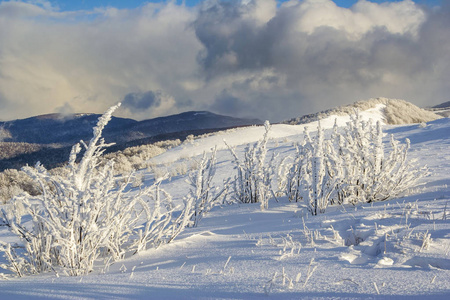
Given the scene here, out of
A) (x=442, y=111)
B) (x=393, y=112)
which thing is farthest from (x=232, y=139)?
(x=442, y=111)

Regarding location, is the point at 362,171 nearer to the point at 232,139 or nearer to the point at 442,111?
the point at 232,139

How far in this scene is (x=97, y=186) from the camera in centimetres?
254

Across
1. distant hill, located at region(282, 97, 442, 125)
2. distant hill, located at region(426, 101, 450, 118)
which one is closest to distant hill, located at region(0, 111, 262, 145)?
distant hill, located at region(426, 101, 450, 118)

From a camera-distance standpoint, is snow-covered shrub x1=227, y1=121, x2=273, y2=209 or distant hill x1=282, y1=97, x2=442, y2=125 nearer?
snow-covered shrub x1=227, y1=121, x2=273, y2=209

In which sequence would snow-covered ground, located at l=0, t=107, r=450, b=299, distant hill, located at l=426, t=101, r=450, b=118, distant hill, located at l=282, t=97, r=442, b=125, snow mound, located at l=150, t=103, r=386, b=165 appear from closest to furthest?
snow-covered ground, located at l=0, t=107, r=450, b=299 → snow mound, located at l=150, t=103, r=386, b=165 → distant hill, located at l=282, t=97, r=442, b=125 → distant hill, located at l=426, t=101, r=450, b=118

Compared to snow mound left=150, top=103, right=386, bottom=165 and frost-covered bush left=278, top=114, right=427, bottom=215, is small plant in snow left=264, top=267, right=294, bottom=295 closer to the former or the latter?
frost-covered bush left=278, top=114, right=427, bottom=215

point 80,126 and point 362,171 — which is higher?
point 80,126

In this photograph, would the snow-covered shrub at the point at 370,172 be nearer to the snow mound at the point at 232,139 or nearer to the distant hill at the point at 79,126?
the snow mound at the point at 232,139

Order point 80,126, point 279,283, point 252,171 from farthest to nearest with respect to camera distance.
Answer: point 80,126
point 252,171
point 279,283

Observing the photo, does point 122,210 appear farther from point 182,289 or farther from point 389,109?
point 389,109

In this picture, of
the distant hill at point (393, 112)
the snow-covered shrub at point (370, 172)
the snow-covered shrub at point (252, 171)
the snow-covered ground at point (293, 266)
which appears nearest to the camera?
the snow-covered ground at point (293, 266)

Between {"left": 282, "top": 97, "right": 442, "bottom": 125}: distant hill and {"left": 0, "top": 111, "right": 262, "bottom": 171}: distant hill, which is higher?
{"left": 0, "top": 111, "right": 262, "bottom": 171}: distant hill

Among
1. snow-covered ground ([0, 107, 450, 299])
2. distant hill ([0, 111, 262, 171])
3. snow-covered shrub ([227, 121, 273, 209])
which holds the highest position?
distant hill ([0, 111, 262, 171])

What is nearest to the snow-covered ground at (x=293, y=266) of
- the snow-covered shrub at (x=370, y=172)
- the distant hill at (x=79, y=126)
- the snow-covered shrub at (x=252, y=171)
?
the snow-covered shrub at (x=370, y=172)
